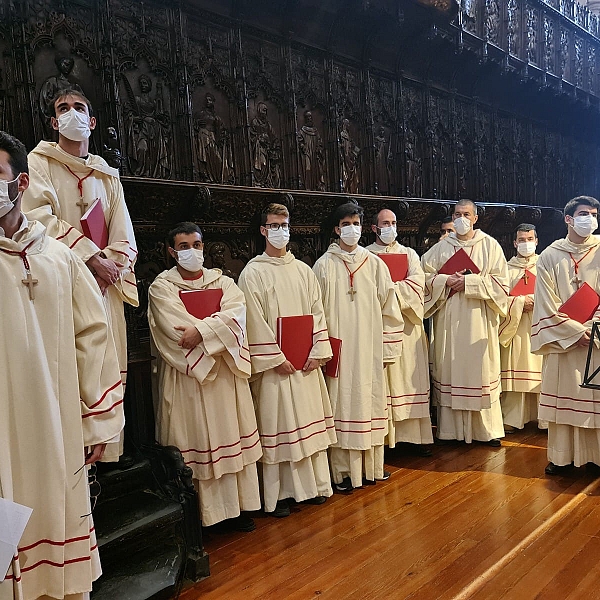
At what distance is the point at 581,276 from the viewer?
14.0 feet

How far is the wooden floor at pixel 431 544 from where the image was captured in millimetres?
2900

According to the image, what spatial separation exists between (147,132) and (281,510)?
9.93 feet

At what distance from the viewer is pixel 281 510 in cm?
393

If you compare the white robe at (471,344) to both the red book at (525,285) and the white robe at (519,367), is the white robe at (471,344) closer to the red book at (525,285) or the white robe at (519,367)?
the white robe at (519,367)

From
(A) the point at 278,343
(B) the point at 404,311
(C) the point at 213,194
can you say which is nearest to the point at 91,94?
(C) the point at 213,194

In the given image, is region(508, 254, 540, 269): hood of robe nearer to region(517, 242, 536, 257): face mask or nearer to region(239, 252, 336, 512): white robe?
region(517, 242, 536, 257): face mask

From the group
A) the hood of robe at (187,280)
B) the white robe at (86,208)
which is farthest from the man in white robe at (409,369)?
the white robe at (86,208)

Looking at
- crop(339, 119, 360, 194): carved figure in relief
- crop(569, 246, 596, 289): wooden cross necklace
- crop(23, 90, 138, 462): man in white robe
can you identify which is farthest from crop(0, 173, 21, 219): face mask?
crop(339, 119, 360, 194): carved figure in relief

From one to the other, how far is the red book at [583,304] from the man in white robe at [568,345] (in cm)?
5

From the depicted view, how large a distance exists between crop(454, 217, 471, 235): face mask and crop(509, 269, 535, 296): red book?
98 cm

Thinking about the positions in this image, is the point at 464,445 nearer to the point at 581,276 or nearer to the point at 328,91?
the point at 581,276

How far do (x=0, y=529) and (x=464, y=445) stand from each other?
4.37 meters

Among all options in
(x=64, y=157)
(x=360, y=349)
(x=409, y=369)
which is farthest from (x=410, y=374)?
(x=64, y=157)

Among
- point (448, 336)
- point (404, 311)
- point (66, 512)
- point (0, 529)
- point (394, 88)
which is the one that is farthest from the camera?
point (394, 88)
